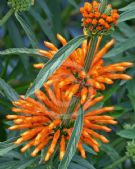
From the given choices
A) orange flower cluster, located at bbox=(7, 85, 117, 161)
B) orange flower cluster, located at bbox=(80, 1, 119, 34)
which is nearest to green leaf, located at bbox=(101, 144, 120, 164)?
orange flower cluster, located at bbox=(7, 85, 117, 161)

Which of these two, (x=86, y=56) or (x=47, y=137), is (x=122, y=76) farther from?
(x=47, y=137)

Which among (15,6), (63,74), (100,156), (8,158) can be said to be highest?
(15,6)

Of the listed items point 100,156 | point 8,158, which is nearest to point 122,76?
point 8,158

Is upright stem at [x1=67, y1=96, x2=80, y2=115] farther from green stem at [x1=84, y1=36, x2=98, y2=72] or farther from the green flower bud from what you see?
the green flower bud

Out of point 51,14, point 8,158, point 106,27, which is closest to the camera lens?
point 106,27

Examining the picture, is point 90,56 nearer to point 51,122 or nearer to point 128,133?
point 51,122

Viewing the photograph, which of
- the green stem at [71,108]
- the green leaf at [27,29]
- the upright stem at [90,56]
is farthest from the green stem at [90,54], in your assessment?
the green leaf at [27,29]
